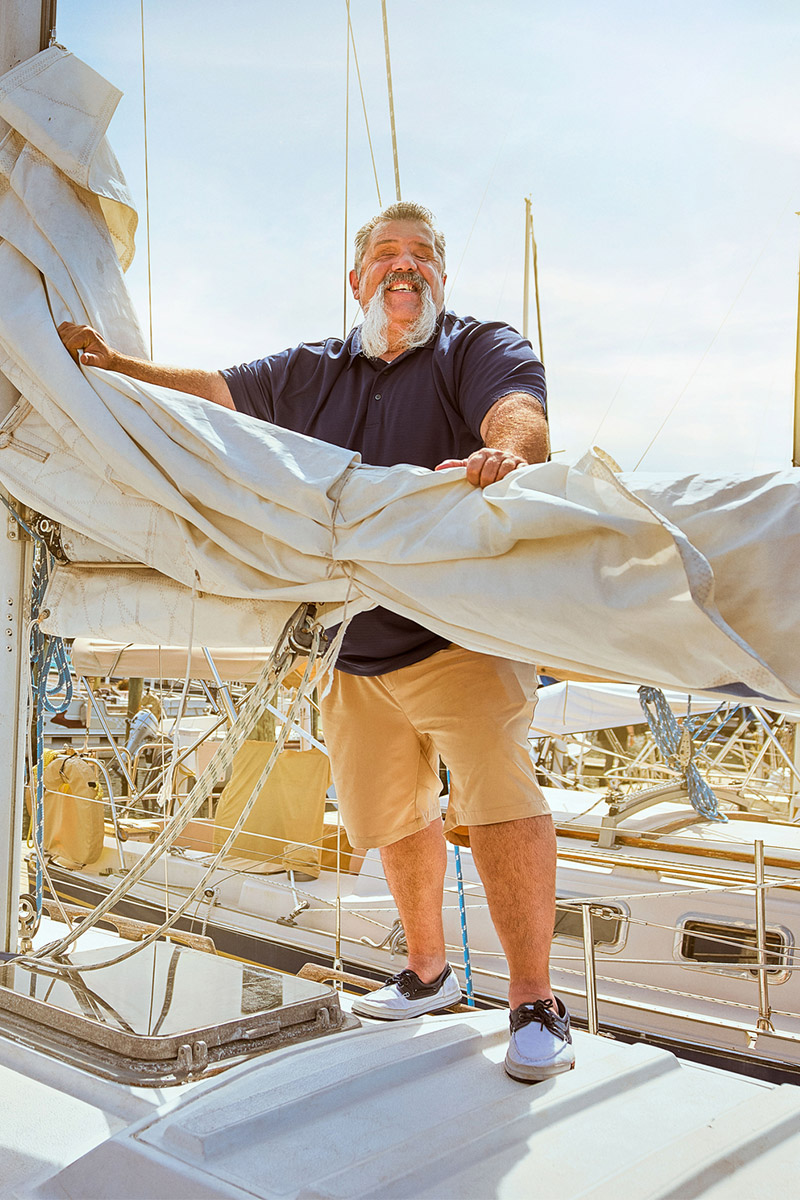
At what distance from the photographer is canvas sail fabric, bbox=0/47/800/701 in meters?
1.49

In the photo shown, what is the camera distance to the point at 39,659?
2500 mm

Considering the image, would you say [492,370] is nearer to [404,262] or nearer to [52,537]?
[404,262]

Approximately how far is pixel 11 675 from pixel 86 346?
819 millimetres

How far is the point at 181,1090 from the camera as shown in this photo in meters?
1.83

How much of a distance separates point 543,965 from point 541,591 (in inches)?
41.8

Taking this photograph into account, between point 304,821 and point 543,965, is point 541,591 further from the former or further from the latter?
point 304,821

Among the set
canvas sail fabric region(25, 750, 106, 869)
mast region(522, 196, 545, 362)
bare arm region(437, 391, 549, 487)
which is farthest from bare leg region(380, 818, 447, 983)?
mast region(522, 196, 545, 362)

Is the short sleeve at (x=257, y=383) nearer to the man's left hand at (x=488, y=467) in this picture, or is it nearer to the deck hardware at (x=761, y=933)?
the man's left hand at (x=488, y=467)

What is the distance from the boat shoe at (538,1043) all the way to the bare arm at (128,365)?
58.5 inches

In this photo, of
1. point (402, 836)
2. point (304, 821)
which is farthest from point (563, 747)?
point (402, 836)

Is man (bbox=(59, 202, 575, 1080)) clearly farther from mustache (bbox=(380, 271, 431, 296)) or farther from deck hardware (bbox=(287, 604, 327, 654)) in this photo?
deck hardware (bbox=(287, 604, 327, 654))

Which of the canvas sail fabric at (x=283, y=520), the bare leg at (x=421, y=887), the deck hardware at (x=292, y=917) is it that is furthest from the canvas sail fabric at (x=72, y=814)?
the canvas sail fabric at (x=283, y=520)

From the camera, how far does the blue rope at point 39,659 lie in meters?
2.43

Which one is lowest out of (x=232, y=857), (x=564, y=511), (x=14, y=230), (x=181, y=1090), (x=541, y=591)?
(x=232, y=857)
